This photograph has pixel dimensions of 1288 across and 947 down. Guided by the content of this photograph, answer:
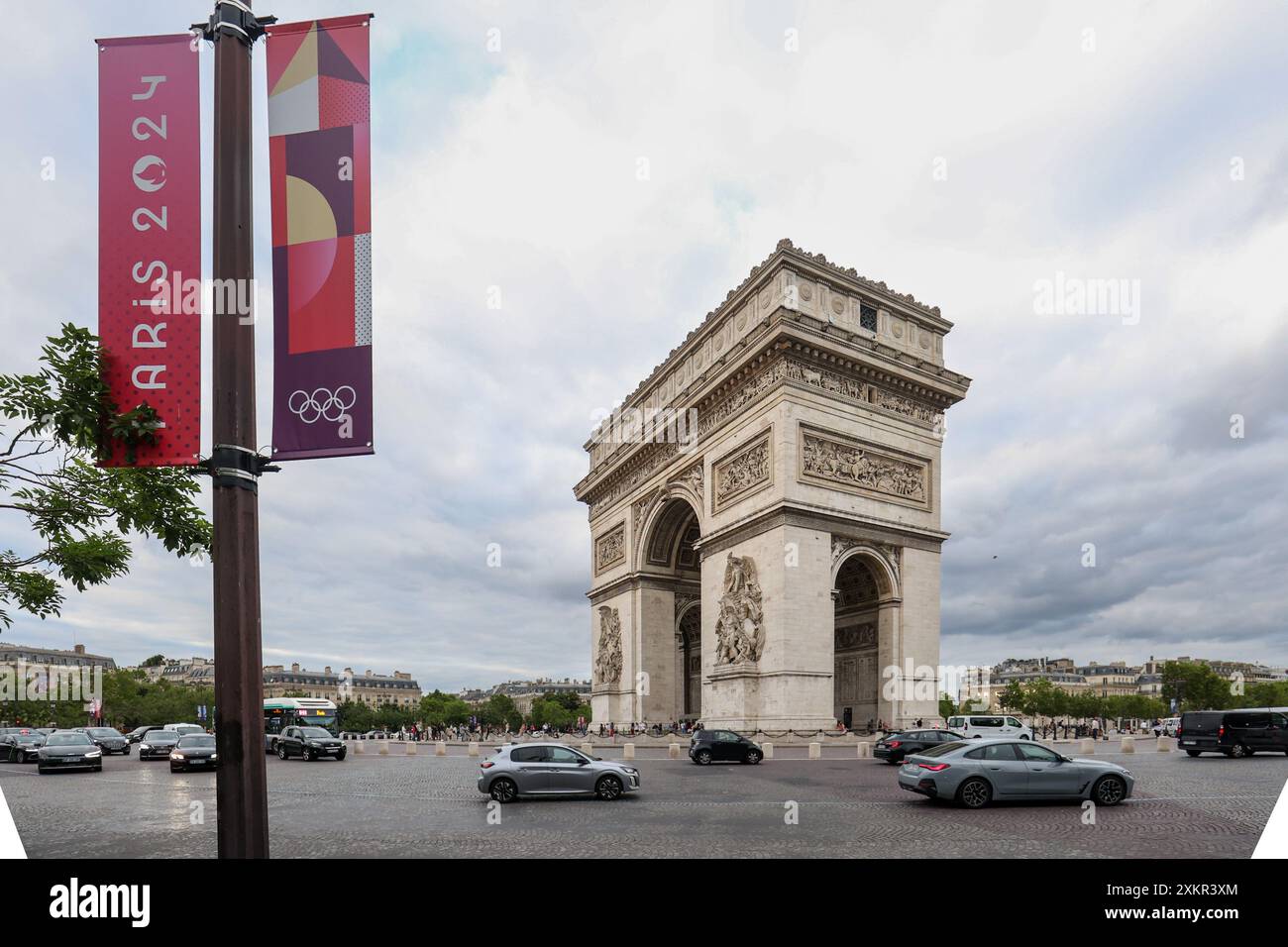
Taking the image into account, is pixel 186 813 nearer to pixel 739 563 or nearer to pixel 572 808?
pixel 572 808

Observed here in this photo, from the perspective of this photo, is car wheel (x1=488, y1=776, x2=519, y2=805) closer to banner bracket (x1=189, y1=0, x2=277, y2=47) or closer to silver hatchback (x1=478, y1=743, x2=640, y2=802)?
silver hatchback (x1=478, y1=743, x2=640, y2=802)

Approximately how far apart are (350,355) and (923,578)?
38.3 meters

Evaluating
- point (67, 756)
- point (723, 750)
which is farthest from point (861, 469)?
point (67, 756)

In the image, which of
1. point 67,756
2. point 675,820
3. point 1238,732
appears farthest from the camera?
point 1238,732

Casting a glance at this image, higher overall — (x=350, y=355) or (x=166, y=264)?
(x=166, y=264)

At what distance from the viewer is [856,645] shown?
41.7m

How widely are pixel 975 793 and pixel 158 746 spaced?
33872 mm

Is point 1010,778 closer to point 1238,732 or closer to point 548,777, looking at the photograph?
point 548,777

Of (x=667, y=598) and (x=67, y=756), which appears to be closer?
(x=67, y=756)

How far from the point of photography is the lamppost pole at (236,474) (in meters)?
4.29

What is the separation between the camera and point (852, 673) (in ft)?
136

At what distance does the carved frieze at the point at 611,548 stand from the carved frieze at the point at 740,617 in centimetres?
1569

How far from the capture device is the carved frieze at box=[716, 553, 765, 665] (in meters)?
37.1
